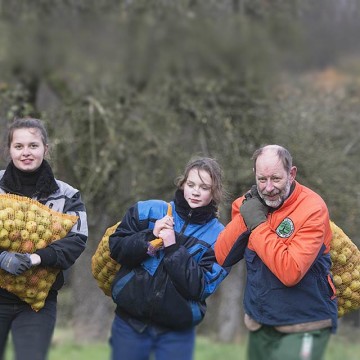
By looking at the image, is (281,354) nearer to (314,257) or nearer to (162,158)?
(314,257)

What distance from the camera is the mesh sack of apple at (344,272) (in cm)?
444

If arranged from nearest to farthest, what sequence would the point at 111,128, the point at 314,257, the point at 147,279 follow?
the point at 314,257, the point at 147,279, the point at 111,128

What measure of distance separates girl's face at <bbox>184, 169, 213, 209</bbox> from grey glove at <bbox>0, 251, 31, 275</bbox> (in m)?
1.01

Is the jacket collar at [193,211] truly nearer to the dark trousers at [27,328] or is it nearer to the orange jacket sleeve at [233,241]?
the orange jacket sleeve at [233,241]

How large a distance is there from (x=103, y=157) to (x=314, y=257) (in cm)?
522

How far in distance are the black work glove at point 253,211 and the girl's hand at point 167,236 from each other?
451mm

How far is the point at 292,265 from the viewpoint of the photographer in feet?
12.8

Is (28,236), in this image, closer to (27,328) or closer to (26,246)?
(26,246)

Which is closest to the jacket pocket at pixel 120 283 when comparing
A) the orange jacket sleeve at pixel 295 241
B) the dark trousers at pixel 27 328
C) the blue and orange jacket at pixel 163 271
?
the blue and orange jacket at pixel 163 271

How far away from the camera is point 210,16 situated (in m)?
9.12

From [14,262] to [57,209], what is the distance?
51 centimetres

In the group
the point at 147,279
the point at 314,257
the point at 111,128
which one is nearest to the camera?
the point at 314,257

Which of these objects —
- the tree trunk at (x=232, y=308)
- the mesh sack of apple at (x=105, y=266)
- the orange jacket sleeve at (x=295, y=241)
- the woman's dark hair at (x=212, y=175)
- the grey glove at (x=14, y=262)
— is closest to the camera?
the orange jacket sleeve at (x=295, y=241)

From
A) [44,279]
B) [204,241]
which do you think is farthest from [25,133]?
[204,241]
